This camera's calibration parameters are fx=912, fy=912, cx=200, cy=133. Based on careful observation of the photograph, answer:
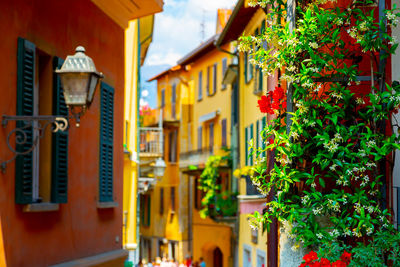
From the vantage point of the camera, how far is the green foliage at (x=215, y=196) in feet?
102

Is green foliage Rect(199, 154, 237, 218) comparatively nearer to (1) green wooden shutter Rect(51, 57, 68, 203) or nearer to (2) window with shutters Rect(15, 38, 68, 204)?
(1) green wooden shutter Rect(51, 57, 68, 203)

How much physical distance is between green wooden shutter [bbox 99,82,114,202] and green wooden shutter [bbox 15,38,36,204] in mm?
3381

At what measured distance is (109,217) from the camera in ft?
44.8

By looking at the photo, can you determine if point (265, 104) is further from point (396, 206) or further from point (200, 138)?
point (200, 138)

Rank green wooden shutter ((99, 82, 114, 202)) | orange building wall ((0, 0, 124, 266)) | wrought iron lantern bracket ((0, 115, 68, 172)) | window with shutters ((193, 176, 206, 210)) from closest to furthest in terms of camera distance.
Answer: wrought iron lantern bracket ((0, 115, 68, 172))
orange building wall ((0, 0, 124, 266))
green wooden shutter ((99, 82, 114, 202))
window with shutters ((193, 176, 206, 210))

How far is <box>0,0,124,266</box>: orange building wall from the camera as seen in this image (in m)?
9.05

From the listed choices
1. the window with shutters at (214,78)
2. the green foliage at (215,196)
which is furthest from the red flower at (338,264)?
the window with shutters at (214,78)

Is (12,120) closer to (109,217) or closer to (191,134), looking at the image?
(109,217)

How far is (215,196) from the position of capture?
32.0m

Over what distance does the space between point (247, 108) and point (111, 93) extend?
14.1 metres

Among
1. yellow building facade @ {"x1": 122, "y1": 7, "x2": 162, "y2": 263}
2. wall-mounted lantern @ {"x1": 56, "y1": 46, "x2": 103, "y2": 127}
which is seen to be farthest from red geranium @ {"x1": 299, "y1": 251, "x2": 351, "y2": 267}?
yellow building facade @ {"x1": 122, "y1": 7, "x2": 162, "y2": 263}

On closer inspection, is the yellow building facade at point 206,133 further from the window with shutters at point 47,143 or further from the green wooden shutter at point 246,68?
the window with shutters at point 47,143

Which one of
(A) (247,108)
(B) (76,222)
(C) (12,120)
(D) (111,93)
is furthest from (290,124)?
(A) (247,108)

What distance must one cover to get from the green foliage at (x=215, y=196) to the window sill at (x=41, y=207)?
20755mm
